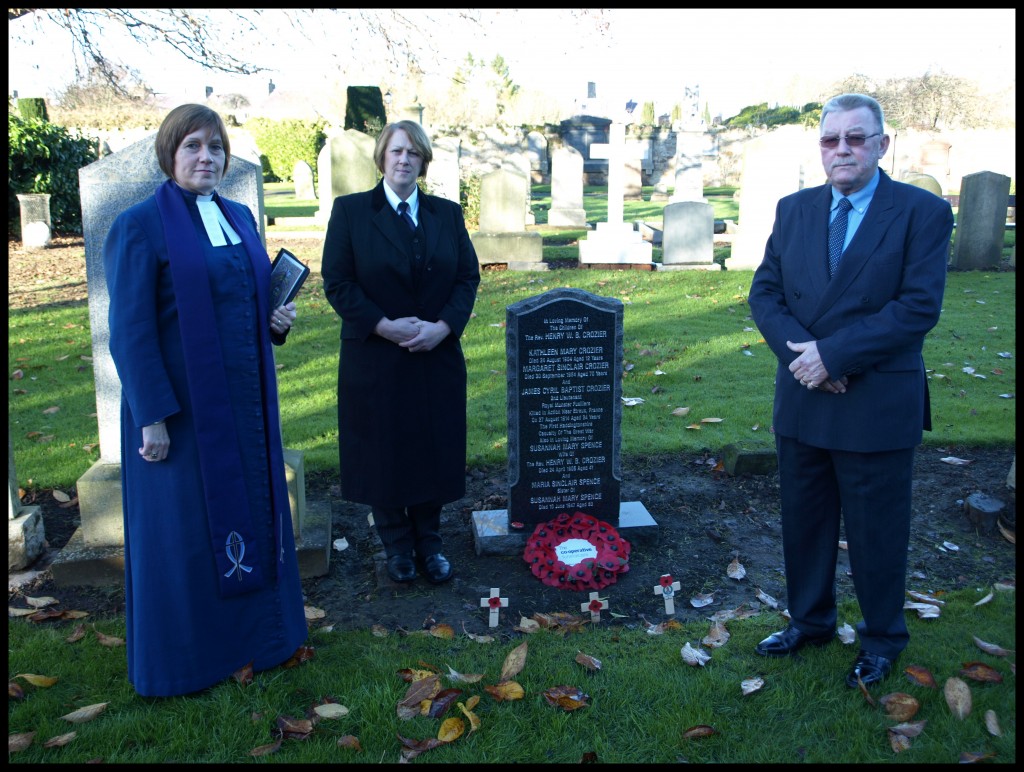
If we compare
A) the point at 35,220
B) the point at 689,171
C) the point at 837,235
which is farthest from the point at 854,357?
the point at 35,220

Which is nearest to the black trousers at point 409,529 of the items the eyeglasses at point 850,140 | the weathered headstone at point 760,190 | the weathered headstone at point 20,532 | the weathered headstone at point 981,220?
the weathered headstone at point 20,532

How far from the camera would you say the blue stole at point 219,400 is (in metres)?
3.00

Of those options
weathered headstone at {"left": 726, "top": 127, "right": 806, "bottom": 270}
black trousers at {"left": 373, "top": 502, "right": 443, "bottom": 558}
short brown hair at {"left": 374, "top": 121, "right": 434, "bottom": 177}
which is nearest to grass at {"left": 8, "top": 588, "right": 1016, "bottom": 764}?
black trousers at {"left": 373, "top": 502, "right": 443, "bottom": 558}

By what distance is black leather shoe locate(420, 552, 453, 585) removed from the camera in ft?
13.8

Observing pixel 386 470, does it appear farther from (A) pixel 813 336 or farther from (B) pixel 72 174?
(B) pixel 72 174

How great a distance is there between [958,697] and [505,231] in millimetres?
11019

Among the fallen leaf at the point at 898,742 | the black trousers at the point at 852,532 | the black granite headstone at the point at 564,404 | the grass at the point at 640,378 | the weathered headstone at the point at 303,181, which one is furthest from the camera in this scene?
the weathered headstone at the point at 303,181

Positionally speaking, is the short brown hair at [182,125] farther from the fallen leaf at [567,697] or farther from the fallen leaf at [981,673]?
the fallen leaf at [981,673]

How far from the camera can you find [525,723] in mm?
3031

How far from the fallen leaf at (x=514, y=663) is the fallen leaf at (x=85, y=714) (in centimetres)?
155

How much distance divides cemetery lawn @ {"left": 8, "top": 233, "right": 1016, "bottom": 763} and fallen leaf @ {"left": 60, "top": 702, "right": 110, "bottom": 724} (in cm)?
4

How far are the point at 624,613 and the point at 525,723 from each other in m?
1.07

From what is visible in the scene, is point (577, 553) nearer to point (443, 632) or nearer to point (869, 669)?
point (443, 632)

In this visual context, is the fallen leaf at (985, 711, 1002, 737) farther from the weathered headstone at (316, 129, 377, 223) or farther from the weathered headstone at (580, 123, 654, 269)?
the weathered headstone at (316, 129, 377, 223)
